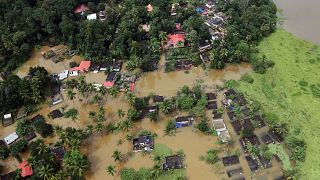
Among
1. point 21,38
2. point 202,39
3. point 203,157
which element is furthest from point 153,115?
point 21,38

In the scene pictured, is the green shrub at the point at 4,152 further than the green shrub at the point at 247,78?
No

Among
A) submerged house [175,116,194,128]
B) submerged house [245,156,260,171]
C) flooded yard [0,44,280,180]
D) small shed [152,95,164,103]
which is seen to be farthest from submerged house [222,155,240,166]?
Answer: small shed [152,95,164,103]

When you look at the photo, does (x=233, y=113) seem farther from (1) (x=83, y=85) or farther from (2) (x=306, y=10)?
(2) (x=306, y=10)

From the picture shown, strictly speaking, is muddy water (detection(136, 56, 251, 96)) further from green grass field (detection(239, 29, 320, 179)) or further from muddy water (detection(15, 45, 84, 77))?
muddy water (detection(15, 45, 84, 77))

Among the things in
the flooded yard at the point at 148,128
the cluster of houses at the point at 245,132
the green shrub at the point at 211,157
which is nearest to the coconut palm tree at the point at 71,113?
the flooded yard at the point at 148,128

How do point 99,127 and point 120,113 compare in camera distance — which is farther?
point 120,113

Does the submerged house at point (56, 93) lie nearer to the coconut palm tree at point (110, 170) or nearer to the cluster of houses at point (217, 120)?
the coconut palm tree at point (110, 170)

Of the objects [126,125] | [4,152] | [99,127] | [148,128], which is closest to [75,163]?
[99,127]

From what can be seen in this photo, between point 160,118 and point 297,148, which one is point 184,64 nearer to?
point 160,118
